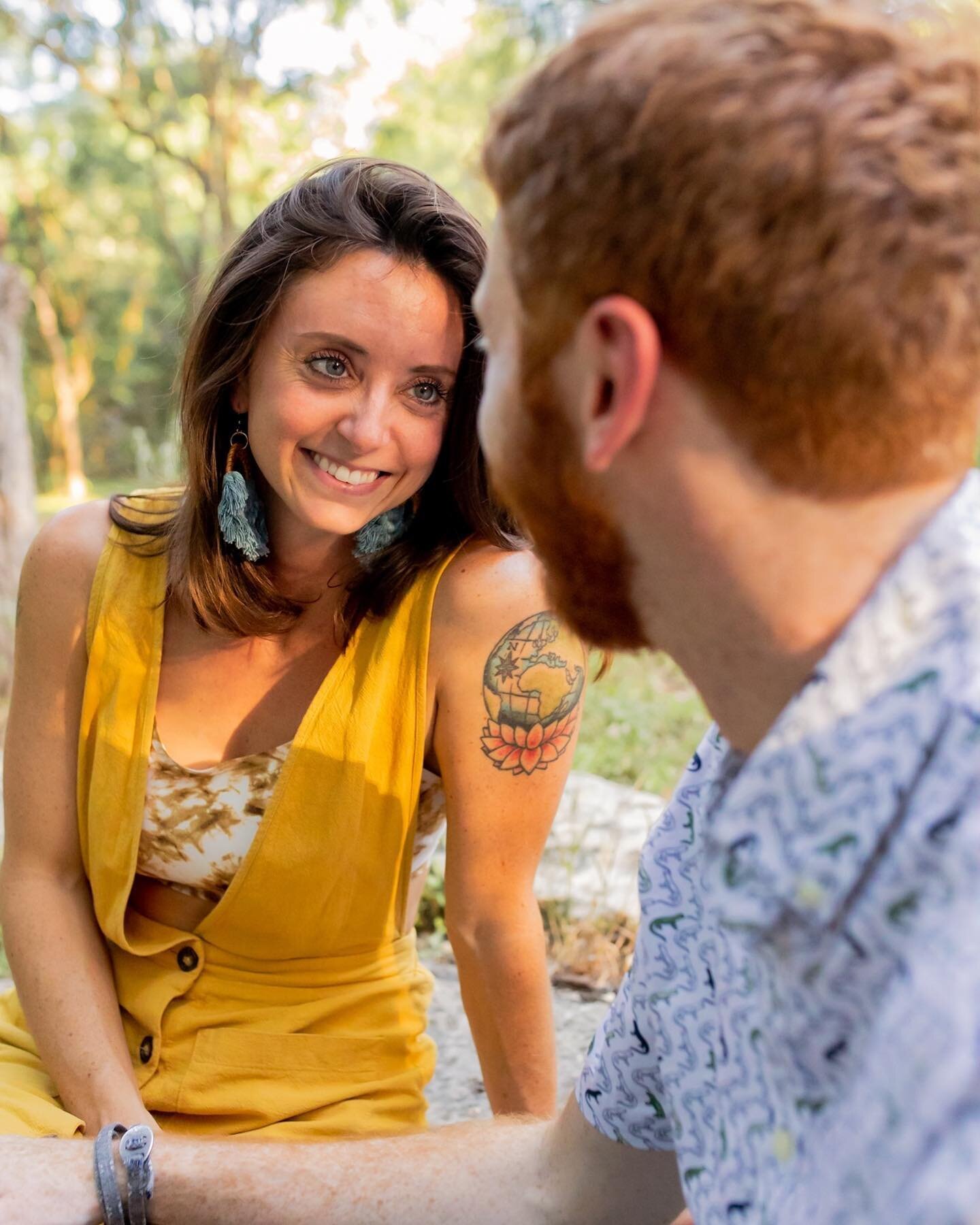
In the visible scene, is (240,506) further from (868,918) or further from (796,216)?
(868,918)

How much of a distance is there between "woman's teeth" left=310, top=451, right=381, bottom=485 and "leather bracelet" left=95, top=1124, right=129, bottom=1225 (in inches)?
45.6

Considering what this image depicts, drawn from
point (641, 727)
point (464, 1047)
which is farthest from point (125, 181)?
point (464, 1047)

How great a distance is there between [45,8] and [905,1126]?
41.9 ft

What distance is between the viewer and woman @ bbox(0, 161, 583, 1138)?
238cm

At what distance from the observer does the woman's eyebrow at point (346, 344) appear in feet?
7.66

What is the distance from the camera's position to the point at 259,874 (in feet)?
7.95

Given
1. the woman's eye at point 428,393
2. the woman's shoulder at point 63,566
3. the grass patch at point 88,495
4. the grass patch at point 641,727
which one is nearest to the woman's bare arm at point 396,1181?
the woman's shoulder at point 63,566

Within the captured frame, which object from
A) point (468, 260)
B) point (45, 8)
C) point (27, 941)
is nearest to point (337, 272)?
point (468, 260)

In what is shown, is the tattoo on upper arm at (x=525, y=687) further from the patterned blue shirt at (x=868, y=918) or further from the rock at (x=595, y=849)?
the rock at (x=595, y=849)

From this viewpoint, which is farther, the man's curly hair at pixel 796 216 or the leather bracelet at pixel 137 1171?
the leather bracelet at pixel 137 1171

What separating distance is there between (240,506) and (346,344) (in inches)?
16.2

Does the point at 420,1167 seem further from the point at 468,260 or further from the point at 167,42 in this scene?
the point at 167,42

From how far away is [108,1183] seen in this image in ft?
5.90

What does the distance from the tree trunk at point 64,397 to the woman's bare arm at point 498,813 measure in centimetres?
1991
